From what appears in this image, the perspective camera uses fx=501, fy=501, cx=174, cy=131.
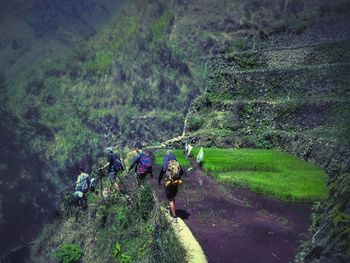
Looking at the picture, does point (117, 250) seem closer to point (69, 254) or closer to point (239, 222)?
point (69, 254)

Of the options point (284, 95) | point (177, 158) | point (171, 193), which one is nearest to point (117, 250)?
point (171, 193)

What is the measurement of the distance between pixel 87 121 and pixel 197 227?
124 m

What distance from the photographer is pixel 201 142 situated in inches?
1607

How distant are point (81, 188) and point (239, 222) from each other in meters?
10.0

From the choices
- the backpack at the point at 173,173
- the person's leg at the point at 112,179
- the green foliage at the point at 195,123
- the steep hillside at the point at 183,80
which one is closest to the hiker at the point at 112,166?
the person's leg at the point at 112,179

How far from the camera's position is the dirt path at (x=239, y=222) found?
18.0m

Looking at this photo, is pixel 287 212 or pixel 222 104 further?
pixel 222 104

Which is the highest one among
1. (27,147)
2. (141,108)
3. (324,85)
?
(324,85)

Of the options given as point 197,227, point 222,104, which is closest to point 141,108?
point 222,104

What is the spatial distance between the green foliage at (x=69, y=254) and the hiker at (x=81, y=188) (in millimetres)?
3405

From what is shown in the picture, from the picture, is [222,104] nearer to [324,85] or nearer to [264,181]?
[324,85]

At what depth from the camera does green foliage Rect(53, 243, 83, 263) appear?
23.8 m

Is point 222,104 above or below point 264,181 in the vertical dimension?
above

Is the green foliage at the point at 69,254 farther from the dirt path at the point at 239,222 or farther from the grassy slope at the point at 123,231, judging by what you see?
the dirt path at the point at 239,222
